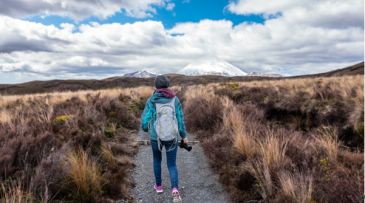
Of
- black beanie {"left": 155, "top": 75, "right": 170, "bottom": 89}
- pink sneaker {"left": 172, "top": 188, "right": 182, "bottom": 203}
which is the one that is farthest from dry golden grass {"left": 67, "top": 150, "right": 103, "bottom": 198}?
black beanie {"left": 155, "top": 75, "right": 170, "bottom": 89}

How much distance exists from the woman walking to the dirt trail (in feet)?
1.08

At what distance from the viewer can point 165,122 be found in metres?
5.47

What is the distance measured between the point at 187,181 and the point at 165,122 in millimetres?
1585

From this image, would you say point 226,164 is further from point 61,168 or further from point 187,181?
point 61,168

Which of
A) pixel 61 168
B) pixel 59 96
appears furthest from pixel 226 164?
pixel 59 96

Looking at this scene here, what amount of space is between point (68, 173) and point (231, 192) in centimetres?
265

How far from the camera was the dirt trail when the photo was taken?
558 cm

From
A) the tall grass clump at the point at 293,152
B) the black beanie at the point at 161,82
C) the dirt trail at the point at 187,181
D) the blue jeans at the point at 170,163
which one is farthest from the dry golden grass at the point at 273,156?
the black beanie at the point at 161,82

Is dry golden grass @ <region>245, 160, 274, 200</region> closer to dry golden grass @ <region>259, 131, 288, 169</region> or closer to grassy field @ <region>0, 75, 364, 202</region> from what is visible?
grassy field @ <region>0, 75, 364, 202</region>

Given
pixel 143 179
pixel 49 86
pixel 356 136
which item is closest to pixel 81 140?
pixel 143 179

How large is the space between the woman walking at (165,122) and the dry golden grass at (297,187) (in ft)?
5.72

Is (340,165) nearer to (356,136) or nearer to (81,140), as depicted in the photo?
(356,136)

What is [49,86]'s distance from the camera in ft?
327

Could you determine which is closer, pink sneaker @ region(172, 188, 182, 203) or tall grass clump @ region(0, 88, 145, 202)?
tall grass clump @ region(0, 88, 145, 202)
